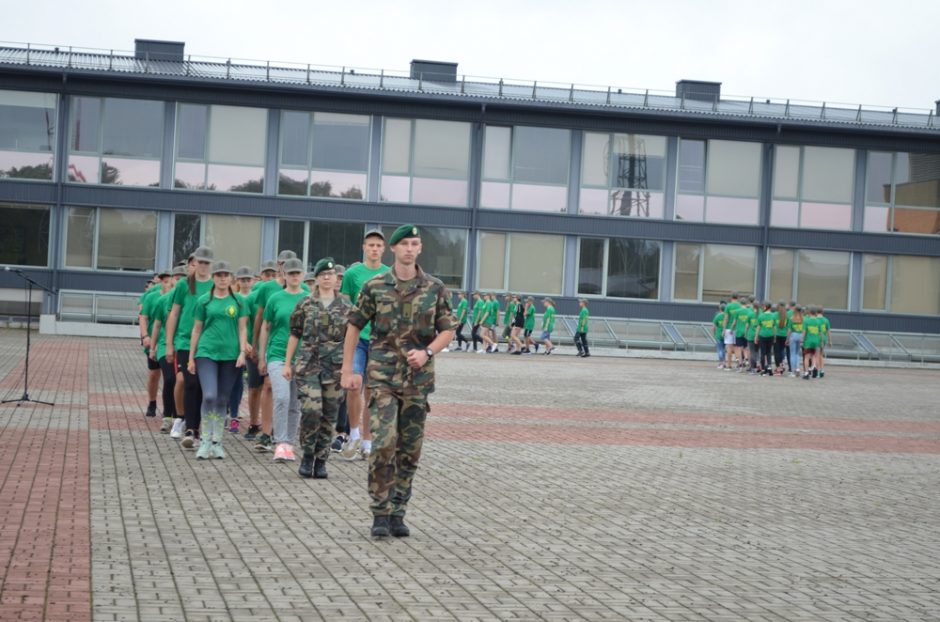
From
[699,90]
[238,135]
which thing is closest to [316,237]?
[238,135]

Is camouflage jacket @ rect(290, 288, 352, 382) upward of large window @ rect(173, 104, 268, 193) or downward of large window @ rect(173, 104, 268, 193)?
downward

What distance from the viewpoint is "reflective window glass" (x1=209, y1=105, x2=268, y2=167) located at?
41531 mm

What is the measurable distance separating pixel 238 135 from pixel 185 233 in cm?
347

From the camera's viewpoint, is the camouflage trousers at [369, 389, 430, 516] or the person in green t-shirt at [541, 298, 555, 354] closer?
the camouflage trousers at [369, 389, 430, 516]

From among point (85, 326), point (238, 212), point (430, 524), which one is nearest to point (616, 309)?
point (238, 212)

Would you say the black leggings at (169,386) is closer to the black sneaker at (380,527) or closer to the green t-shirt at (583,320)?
the black sneaker at (380,527)

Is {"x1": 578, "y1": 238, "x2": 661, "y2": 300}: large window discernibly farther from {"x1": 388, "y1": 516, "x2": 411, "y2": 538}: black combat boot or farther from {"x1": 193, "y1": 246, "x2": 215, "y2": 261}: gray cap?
{"x1": 388, "y1": 516, "x2": 411, "y2": 538}: black combat boot

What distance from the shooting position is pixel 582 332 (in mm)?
39594

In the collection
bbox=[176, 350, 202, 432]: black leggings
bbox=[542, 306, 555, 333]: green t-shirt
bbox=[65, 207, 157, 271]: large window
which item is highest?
bbox=[65, 207, 157, 271]: large window

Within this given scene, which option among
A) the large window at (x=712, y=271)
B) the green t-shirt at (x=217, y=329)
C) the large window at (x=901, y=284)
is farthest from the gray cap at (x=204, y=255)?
the large window at (x=901, y=284)

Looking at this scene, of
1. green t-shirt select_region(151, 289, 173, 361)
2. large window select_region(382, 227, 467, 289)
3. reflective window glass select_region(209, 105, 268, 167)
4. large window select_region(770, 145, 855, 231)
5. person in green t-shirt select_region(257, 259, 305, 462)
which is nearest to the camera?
person in green t-shirt select_region(257, 259, 305, 462)

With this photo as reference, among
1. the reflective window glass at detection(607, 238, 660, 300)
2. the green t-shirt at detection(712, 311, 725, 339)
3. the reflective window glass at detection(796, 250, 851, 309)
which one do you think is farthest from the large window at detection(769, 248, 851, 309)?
the green t-shirt at detection(712, 311, 725, 339)

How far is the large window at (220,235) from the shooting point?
41438 mm

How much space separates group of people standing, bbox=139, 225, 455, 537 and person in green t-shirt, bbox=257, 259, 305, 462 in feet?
0.04
